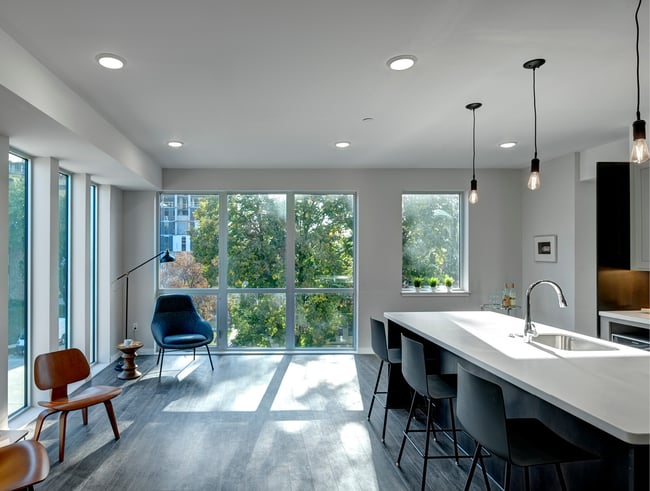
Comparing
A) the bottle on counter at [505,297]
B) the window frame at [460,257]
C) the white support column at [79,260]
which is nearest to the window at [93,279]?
the white support column at [79,260]

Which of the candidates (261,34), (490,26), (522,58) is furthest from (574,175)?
(261,34)

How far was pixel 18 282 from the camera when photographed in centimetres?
348

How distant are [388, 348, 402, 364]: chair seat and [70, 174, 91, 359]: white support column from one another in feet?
10.9

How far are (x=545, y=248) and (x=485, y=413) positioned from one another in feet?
13.3

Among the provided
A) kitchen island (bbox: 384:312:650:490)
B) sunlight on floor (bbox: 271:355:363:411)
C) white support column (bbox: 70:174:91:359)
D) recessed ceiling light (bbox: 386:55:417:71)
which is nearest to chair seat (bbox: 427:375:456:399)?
kitchen island (bbox: 384:312:650:490)

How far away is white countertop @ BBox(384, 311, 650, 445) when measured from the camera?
4.51 ft

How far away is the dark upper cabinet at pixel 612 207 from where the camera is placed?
424cm

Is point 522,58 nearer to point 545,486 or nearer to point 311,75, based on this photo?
point 311,75

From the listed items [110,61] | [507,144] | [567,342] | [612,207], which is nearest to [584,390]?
[567,342]

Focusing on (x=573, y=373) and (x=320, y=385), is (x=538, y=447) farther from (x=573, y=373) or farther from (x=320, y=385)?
(x=320, y=385)

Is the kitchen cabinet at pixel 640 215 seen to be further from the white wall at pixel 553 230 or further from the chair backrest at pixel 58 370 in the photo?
the chair backrest at pixel 58 370

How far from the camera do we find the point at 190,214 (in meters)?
5.72

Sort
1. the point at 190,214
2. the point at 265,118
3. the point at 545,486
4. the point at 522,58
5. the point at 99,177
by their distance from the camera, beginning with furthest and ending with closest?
the point at 190,214 < the point at 99,177 < the point at 265,118 < the point at 522,58 < the point at 545,486

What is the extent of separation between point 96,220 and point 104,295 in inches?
36.6
